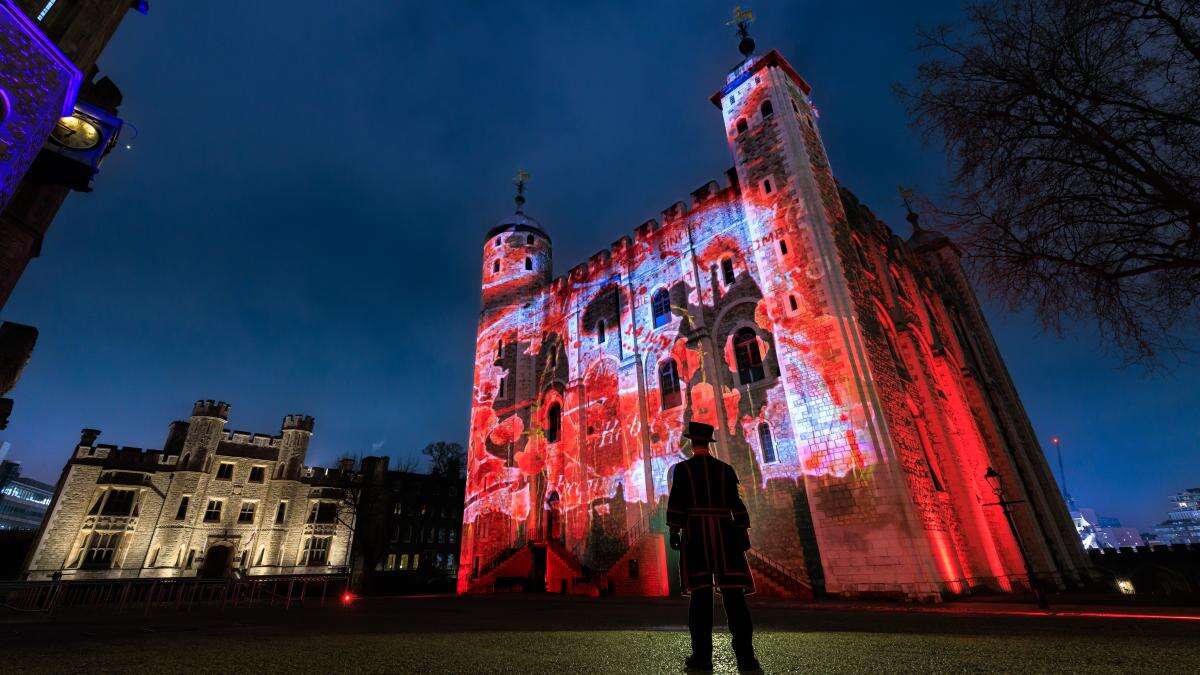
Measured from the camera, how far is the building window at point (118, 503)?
27.3 m

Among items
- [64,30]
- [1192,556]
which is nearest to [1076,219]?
[64,30]

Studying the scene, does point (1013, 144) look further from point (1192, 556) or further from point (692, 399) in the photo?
point (1192, 556)

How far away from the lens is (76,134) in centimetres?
962

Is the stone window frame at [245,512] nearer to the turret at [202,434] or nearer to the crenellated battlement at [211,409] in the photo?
the turret at [202,434]

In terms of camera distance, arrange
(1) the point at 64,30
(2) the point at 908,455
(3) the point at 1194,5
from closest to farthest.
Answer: (3) the point at 1194,5, (1) the point at 64,30, (2) the point at 908,455

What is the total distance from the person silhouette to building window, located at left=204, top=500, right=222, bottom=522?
3572 cm

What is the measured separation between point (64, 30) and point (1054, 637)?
610 inches

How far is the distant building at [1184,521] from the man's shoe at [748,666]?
208 m

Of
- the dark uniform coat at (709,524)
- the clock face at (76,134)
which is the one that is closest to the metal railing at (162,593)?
the clock face at (76,134)

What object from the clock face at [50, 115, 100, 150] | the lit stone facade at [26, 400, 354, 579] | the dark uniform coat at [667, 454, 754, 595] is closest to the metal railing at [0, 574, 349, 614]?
the lit stone facade at [26, 400, 354, 579]

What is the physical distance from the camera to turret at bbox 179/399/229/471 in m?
29.5

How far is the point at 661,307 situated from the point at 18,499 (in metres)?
123

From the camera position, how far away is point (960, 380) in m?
20.6

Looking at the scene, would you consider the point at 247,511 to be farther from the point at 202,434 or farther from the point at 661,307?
the point at 661,307
